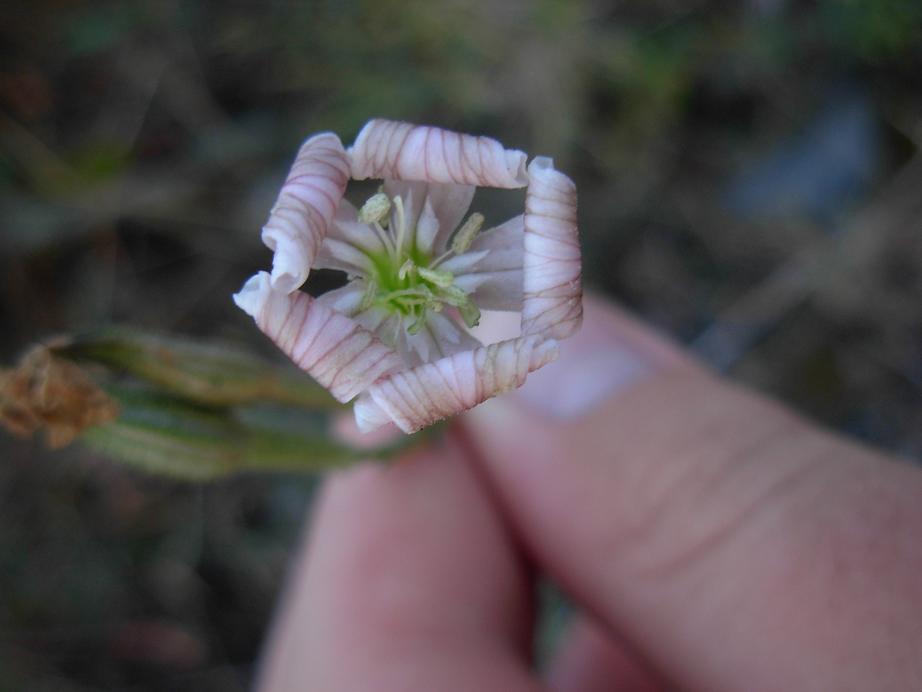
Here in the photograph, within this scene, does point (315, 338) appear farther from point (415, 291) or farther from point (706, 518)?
point (706, 518)

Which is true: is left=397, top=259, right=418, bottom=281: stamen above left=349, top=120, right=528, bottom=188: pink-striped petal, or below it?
below

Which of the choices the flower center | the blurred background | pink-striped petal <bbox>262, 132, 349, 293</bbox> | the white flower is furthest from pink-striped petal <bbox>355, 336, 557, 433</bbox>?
the blurred background

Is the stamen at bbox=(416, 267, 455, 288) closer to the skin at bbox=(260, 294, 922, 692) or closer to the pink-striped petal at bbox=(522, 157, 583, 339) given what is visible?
the pink-striped petal at bbox=(522, 157, 583, 339)

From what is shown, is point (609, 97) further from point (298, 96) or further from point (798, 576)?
point (798, 576)

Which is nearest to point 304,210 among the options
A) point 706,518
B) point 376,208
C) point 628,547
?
point 376,208

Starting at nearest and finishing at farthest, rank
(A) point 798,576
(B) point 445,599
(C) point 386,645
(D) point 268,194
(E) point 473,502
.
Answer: (A) point 798,576
(C) point 386,645
(B) point 445,599
(E) point 473,502
(D) point 268,194

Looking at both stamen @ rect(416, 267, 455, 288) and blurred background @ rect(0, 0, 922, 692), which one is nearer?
stamen @ rect(416, 267, 455, 288)

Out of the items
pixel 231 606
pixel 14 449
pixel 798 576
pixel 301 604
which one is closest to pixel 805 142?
pixel 798 576
